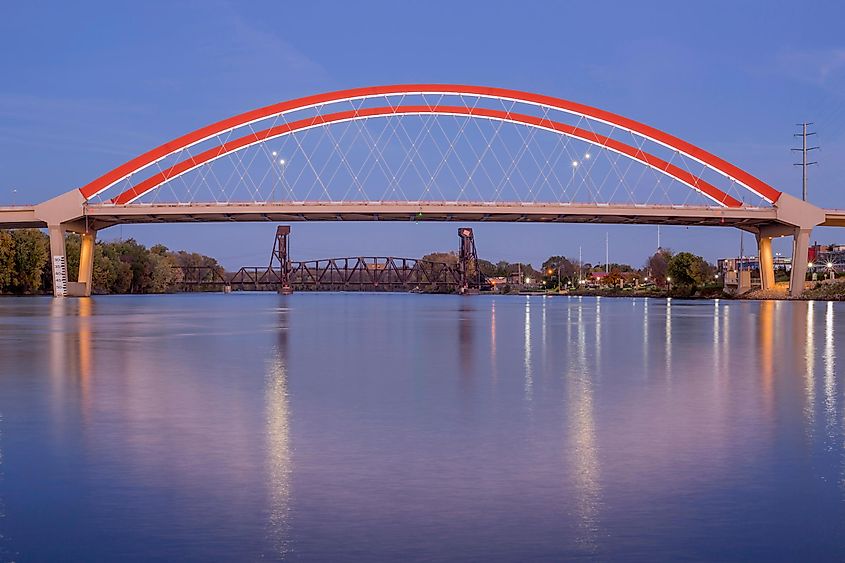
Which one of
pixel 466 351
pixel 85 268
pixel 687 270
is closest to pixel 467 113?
pixel 85 268

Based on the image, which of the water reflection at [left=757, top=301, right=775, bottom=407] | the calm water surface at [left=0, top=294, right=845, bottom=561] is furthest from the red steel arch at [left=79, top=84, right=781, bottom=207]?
the calm water surface at [left=0, top=294, right=845, bottom=561]

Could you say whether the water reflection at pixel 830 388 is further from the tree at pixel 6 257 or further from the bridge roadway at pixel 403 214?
the tree at pixel 6 257

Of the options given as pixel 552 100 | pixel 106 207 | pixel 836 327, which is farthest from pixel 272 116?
pixel 836 327

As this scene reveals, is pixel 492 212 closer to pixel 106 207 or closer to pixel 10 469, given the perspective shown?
pixel 106 207

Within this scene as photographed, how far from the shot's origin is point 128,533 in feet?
20.6

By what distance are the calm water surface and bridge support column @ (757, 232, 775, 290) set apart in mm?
77940

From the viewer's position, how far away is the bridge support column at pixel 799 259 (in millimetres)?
87375

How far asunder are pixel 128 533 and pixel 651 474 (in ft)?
13.9

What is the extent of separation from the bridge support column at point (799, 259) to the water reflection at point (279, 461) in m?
79.9

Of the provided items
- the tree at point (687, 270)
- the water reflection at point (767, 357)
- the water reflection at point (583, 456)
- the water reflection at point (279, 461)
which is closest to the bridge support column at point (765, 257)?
the tree at point (687, 270)

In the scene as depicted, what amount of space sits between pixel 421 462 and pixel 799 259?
87380 mm

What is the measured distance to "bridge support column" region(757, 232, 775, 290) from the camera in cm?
9206

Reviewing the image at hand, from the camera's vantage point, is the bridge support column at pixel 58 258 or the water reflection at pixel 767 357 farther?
the bridge support column at pixel 58 258

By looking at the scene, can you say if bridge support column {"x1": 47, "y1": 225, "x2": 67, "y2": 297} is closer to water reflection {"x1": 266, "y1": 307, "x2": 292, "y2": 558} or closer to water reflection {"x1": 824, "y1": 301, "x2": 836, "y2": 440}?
water reflection {"x1": 824, "y1": 301, "x2": 836, "y2": 440}
